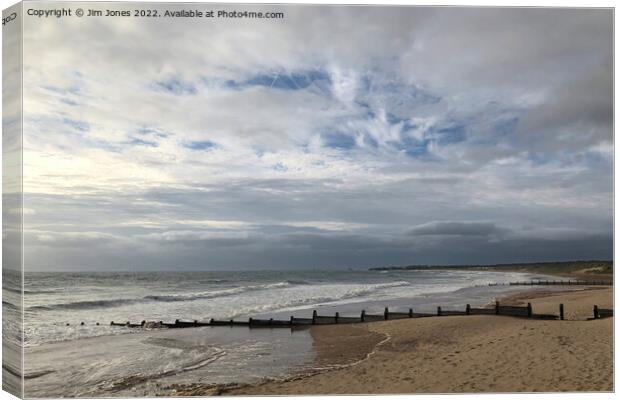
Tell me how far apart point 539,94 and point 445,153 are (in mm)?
1985

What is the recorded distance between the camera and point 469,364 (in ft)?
28.8

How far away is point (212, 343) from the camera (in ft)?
40.5

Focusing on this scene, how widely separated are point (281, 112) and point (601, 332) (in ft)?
27.1

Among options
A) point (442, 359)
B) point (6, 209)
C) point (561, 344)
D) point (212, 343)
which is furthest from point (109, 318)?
point (561, 344)

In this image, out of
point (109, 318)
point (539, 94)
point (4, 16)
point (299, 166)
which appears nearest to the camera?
point (4, 16)

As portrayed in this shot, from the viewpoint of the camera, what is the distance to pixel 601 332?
9.88 m

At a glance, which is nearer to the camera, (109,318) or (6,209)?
(6,209)

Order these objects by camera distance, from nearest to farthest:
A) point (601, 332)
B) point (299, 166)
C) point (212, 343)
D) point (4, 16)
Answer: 1. point (4, 16)
2. point (299, 166)
3. point (601, 332)
4. point (212, 343)

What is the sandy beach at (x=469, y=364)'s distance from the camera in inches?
320

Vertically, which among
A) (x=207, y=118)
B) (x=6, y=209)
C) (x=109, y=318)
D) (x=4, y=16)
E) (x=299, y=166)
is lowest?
(x=109, y=318)

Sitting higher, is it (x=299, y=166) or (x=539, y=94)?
(x=539, y=94)

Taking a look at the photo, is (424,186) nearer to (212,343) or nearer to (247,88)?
(247,88)

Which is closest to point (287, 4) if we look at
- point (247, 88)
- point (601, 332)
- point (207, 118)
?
point (247, 88)

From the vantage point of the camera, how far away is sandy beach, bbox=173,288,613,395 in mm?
8117
